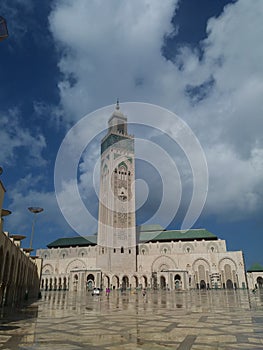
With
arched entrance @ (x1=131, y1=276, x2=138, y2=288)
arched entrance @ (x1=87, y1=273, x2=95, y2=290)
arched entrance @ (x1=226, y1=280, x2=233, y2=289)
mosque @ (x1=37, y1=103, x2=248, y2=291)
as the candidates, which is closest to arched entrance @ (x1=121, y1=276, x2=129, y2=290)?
mosque @ (x1=37, y1=103, x2=248, y2=291)

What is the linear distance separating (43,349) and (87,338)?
1.31 m

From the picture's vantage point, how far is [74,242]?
208 feet

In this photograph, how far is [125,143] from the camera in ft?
204

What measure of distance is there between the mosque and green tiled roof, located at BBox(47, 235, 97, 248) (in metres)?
0.21

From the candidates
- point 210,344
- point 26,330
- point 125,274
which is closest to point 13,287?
point 26,330

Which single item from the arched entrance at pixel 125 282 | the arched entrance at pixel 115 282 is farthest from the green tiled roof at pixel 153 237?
the arched entrance at pixel 115 282

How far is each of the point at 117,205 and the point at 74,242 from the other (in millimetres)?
15466

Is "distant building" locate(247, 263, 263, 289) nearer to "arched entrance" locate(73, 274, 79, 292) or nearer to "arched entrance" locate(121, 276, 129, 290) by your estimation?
"arched entrance" locate(121, 276, 129, 290)

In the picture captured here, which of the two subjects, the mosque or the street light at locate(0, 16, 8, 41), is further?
the mosque

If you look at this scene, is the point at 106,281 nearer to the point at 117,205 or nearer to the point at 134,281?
the point at 134,281

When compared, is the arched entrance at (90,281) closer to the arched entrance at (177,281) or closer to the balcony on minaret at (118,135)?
the arched entrance at (177,281)

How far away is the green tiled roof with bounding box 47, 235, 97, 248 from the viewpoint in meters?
62.4

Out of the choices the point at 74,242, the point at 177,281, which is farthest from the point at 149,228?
the point at 177,281

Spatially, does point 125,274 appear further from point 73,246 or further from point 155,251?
point 73,246
